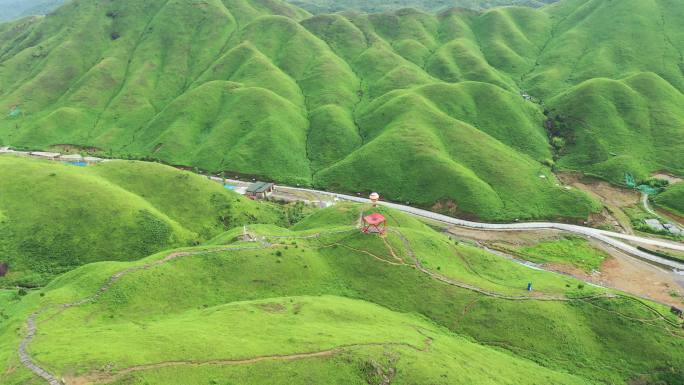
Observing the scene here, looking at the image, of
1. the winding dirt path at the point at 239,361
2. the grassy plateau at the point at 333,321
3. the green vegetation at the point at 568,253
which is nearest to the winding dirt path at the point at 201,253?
the winding dirt path at the point at 239,361

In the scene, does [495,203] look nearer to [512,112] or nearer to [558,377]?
[512,112]

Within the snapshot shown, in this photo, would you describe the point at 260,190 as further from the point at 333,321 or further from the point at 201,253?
the point at 333,321

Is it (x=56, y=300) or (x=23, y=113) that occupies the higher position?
(x=56, y=300)

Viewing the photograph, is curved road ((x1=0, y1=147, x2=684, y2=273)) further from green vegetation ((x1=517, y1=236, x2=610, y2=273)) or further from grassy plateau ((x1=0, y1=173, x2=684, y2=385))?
grassy plateau ((x1=0, y1=173, x2=684, y2=385))

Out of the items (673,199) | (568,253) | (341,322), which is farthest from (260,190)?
(673,199)

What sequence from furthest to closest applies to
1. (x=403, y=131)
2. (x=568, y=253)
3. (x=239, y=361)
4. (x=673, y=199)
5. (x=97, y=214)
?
1. (x=403, y=131)
2. (x=673, y=199)
3. (x=568, y=253)
4. (x=97, y=214)
5. (x=239, y=361)

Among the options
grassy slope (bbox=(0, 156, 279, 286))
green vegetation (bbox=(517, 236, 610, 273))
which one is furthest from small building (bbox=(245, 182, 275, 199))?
green vegetation (bbox=(517, 236, 610, 273))

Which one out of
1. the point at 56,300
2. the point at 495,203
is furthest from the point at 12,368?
the point at 495,203

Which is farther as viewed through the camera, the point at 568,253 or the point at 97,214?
the point at 568,253
